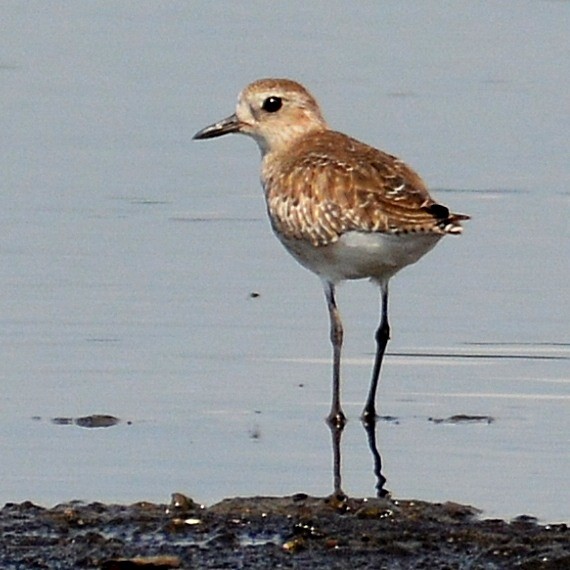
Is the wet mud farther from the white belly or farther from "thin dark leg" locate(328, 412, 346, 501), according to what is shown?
the white belly

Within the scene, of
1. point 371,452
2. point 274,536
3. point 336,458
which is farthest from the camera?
Result: point 371,452

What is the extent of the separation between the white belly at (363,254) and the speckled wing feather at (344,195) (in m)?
0.04

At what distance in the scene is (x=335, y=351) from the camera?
32.2 feet

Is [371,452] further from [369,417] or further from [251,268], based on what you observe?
[251,268]

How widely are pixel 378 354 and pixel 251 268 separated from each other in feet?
5.86

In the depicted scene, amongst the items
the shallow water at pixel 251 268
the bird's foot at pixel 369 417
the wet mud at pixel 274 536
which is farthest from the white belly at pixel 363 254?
the wet mud at pixel 274 536

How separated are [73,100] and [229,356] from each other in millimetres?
4981

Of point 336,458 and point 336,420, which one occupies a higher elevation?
point 336,420

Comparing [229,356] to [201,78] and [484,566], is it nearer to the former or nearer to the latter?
[484,566]

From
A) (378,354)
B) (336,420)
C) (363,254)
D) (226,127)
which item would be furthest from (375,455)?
(226,127)

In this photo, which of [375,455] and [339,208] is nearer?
[375,455]

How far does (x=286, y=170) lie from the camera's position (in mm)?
10469

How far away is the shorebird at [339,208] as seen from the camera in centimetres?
959

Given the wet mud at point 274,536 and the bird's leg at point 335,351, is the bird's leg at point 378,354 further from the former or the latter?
the wet mud at point 274,536
